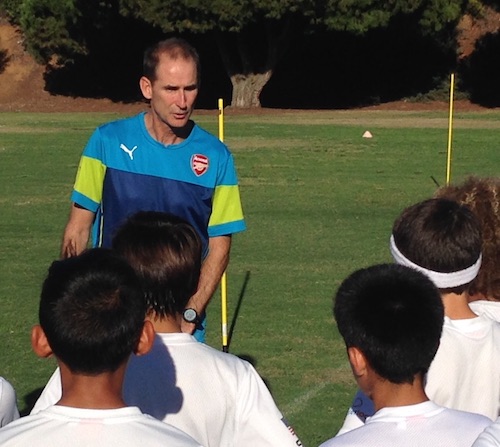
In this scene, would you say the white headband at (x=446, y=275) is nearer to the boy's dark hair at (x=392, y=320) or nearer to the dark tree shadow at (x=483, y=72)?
the boy's dark hair at (x=392, y=320)

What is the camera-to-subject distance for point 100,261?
312 centimetres

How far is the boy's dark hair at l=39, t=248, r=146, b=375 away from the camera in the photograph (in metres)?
3.00

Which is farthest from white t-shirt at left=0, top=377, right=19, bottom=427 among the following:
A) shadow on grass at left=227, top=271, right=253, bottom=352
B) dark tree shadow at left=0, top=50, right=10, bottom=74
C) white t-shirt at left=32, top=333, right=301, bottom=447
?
dark tree shadow at left=0, top=50, right=10, bottom=74

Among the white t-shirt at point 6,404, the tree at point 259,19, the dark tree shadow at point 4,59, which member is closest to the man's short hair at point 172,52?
the white t-shirt at point 6,404

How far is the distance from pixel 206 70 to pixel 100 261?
49.9m

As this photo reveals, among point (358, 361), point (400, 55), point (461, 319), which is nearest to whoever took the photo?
point (358, 361)

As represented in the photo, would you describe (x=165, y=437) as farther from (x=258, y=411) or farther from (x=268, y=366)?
(x=268, y=366)

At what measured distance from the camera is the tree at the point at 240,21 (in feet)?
140

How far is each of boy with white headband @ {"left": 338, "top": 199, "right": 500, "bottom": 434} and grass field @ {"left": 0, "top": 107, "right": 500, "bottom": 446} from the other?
2.98 metres

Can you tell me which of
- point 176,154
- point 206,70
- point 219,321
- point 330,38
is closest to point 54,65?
point 206,70

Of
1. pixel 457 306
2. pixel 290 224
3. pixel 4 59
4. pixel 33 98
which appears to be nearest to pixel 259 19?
pixel 33 98

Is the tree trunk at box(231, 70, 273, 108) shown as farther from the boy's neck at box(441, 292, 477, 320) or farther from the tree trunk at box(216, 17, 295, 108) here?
the boy's neck at box(441, 292, 477, 320)

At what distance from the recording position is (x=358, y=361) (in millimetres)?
3395

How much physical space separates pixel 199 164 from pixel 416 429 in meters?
2.70
